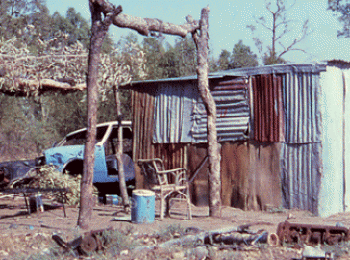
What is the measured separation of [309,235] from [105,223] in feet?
11.8

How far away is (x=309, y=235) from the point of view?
725cm

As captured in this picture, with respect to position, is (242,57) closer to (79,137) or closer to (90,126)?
(79,137)

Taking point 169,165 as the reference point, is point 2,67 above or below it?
above

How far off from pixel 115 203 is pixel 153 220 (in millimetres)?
3339

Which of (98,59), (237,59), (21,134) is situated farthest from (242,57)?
(98,59)

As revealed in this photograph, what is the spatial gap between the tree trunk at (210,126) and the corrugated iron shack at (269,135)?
5.27ft

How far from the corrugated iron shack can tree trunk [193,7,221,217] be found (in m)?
1.61

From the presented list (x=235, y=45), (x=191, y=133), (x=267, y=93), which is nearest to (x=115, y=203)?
(x=191, y=133)

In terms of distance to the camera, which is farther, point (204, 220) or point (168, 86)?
point (168, 86)

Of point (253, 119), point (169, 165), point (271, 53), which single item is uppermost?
point (271, 53)

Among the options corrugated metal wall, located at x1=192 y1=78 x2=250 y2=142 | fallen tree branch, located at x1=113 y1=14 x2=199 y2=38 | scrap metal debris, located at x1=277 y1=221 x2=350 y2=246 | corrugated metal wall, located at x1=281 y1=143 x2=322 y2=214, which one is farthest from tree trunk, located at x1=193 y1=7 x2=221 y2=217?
scrap metal debris, located at x1=277 y1=221 x2=350 y2=246

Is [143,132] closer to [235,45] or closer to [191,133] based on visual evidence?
[191,133]

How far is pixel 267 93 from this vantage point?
452 inches

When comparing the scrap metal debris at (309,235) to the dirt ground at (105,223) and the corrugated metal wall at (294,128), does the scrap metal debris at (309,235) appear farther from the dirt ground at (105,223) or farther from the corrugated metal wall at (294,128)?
the corrugated metal wall at (294,128)
